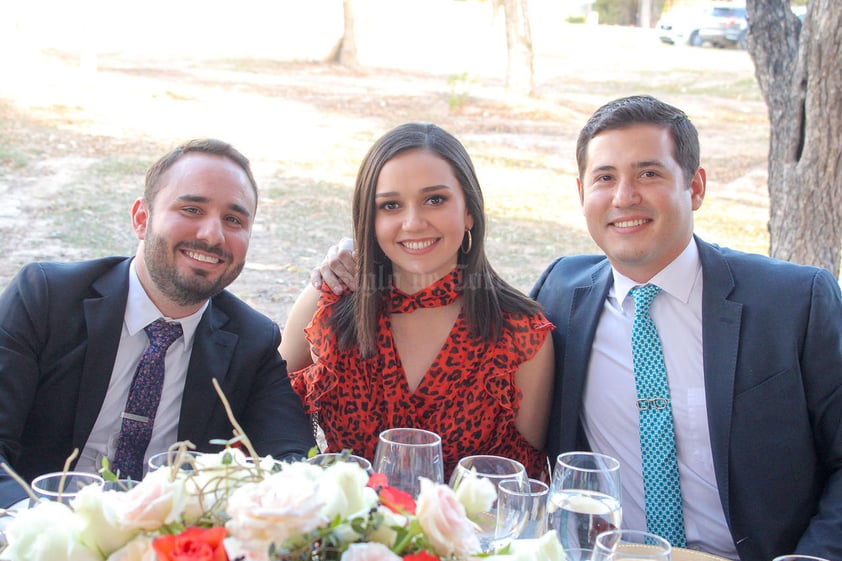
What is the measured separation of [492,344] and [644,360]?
50cm

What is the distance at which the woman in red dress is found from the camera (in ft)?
9.98

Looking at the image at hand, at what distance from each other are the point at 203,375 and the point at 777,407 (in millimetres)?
1799

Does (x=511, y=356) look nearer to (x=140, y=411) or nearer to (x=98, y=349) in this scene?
(x=140, y=411)

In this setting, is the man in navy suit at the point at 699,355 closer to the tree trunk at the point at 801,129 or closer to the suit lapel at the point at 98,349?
the suit lapel at the point at 98,349

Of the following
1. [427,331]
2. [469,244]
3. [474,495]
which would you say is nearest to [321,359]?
[427,331]

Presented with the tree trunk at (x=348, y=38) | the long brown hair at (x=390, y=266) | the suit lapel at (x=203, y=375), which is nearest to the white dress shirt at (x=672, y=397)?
the long brown hair at (x=390, y=266)

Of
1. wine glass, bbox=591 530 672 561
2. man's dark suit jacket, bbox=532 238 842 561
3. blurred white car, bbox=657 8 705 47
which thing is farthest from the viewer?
blurred white car, bbox=657 8 705 47

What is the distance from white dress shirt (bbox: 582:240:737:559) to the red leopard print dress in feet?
0.78

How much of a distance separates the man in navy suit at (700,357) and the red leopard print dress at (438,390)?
0.18 meters

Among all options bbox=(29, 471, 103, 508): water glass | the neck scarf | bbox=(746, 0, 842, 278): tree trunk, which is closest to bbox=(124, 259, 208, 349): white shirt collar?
the neck scarf

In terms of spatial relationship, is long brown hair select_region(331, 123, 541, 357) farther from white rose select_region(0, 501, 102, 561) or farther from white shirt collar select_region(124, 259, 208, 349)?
white rose select_region(0, 501, 102, 561)

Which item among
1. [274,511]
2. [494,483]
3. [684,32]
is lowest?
[494,483]

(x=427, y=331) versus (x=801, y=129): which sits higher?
(x=801, y=129)

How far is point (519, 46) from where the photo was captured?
758 inches
